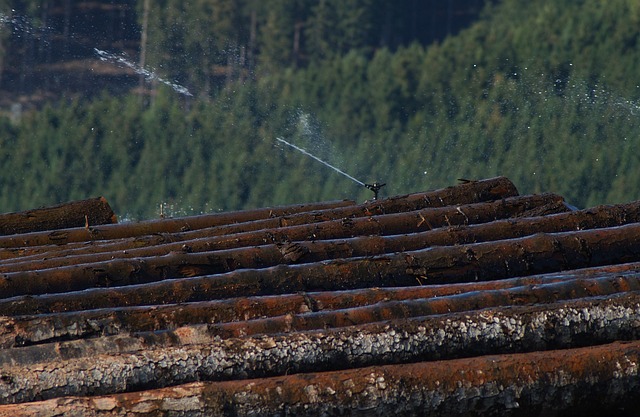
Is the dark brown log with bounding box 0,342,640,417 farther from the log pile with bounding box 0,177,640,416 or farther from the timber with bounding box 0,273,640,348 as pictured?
the timber with bounding box 0,273,640,348

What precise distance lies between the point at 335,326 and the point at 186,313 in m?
0.74

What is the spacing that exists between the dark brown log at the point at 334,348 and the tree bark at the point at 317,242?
175 cm

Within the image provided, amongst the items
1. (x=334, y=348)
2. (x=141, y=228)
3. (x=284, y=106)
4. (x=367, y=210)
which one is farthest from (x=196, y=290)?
(x=284, y=106)

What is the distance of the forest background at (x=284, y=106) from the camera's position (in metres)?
23.2

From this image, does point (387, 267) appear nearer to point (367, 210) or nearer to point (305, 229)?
point (305, 229)

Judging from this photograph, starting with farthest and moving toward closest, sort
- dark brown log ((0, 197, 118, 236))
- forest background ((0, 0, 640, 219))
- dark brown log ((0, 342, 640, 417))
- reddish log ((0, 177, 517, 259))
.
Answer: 1. forest background ((0, 0, 640, 219))
2. dark brown log ((0, 197, 118, 236))
3. reddish log ((0, 177, 517, 259))
4. dark brown log ((0, 342, 640, 417))

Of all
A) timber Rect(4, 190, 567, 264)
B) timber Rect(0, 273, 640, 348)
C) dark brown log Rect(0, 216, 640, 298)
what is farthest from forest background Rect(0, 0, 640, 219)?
timber Rect(0, 273, 640, 348)

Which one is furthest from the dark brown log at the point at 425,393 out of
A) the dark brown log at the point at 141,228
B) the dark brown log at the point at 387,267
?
the dark brown log at the point at 141,228

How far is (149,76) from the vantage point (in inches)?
1032

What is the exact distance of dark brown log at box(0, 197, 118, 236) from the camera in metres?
9.16

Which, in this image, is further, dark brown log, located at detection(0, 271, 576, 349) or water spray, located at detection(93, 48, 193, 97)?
water spray, located at detection(93, 48, 193, 97)

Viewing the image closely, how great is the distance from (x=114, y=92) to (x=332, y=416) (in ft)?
70.4

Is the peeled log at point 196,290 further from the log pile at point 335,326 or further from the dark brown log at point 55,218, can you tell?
the dark brown log at point 55,218

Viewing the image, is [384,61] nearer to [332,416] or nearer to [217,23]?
[217,23]
